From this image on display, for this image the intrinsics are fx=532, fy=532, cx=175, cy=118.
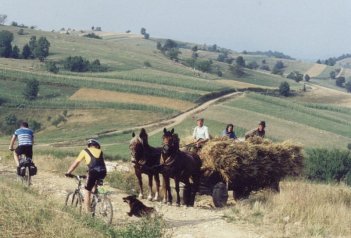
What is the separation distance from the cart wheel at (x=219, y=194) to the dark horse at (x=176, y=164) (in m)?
0.55

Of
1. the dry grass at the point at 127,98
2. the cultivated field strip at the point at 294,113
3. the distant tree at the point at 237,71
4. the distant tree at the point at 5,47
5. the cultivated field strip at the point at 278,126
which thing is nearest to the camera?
the cultivated field strip at the point at 278,126

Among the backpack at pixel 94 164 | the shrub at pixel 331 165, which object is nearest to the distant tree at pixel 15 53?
the shrub at pixel 331 165

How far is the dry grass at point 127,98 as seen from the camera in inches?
2758

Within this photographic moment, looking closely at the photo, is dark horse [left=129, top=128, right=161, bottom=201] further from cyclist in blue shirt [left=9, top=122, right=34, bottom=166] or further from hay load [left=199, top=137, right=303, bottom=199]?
cyclist in blue shirt [left=9, top=122, right=34, bottom=166]

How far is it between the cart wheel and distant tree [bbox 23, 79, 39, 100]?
62.2 m

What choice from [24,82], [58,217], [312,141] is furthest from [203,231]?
[24,82]

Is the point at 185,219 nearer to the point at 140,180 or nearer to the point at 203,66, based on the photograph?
the point at 140,180

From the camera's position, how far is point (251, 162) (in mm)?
13594

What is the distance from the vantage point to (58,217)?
330 inches

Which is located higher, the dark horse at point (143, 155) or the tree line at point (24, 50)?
the dark horse at point (143, 155)

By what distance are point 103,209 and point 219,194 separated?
14.1 feet

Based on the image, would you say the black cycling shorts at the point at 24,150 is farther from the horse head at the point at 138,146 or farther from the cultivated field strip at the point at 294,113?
the cultivated field strip at the point at 294,113

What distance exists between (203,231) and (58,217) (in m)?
3.14

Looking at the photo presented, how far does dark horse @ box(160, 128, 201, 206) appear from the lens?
12.8 meters
